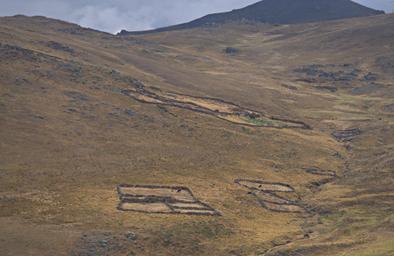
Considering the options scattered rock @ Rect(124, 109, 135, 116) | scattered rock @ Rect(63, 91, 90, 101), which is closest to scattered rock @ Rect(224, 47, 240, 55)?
scattered rock @ Rect(124, 109, 135, 116)

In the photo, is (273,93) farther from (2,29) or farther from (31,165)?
(31,165)

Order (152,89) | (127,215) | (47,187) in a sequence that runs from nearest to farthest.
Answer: (127,215) → (47,187) → (152,89)

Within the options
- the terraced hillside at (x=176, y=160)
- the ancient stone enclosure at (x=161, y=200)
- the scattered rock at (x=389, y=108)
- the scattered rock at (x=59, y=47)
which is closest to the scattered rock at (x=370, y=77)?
the terraced hillside at (x=176, y=160)

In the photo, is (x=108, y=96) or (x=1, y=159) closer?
(x=1, y=159)

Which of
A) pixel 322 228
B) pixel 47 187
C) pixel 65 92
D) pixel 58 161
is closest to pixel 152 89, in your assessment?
pixel 65 92

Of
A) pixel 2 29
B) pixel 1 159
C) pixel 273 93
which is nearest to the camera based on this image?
pixel 1 159

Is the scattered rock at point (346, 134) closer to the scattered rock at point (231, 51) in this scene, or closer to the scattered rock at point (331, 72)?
the scattered rock at point (331, 72)

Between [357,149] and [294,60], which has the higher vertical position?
[294,60]
